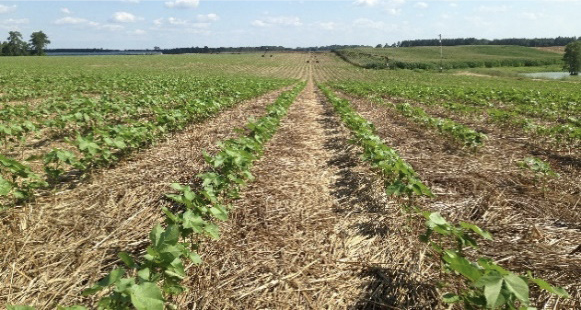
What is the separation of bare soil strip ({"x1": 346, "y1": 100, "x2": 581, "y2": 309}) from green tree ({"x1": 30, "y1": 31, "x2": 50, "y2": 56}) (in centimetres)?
15912

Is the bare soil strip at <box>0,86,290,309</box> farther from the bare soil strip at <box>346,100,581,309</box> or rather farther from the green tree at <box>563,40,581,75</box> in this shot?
the green tree at <box>563,40,581,75</box>

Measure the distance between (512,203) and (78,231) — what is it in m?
5.56

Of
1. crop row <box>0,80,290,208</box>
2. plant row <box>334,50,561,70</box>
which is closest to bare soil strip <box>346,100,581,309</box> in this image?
crop row <box>0,80,290,208</box>

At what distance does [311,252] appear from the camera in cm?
375

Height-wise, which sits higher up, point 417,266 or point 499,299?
point 499,299

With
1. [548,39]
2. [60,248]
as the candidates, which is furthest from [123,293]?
[548,39]

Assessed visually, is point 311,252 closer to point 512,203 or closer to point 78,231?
point 78,231

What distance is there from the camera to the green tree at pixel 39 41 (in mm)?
126500

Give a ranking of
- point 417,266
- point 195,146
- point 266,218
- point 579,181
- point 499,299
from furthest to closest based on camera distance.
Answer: point 195,146, point 579,181, point 266,218, point 417,266, point 499,299

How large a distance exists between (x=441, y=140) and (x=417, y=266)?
6.11m

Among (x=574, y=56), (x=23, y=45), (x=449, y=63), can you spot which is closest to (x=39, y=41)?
(x=23, y=45)

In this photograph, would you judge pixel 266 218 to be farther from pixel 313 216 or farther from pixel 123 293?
pixel 123 293

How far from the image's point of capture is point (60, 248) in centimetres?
365

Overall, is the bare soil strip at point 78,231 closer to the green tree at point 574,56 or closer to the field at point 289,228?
the field at point 289,228
